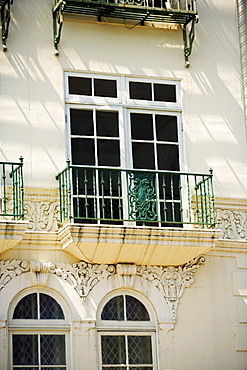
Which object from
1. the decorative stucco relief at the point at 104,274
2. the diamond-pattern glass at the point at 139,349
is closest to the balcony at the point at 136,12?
the decorative stucco relief at the point at 104,274

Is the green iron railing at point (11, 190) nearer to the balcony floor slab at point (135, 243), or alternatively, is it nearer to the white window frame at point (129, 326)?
the balcony floor slab at point (135, 243)

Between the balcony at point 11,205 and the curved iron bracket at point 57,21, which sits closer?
the balcony at point 11,205

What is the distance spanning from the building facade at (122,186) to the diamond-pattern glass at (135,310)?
0.02m

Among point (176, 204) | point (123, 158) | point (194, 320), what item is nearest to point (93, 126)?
point (123, 158)

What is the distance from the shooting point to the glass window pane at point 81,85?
54.4 ft

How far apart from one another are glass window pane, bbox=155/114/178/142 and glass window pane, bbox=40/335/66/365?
3.47 m

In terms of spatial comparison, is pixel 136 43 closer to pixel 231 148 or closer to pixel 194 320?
pixel 231 148

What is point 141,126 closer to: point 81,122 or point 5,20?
point 81,122

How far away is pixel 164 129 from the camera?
16859 mm

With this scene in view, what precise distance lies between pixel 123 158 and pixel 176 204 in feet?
3.42

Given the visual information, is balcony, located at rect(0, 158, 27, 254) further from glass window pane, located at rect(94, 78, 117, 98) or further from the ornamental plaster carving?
glass window pane, located at rect(94, 78, 117, 98)

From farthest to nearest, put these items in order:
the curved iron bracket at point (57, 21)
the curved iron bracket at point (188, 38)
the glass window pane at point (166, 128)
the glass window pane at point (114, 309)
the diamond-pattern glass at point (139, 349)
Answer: the curved iron bracket at point (188, 38), the glass window pane at point (166, 128), the curved iron bracket at point (57, 21), the glass window pane at point (114, 309), the diamond-pattern glass at point (139, 349)

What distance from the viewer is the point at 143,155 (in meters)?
16.7

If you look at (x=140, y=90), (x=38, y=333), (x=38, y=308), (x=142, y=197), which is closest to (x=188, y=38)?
(x=140, y=90)
